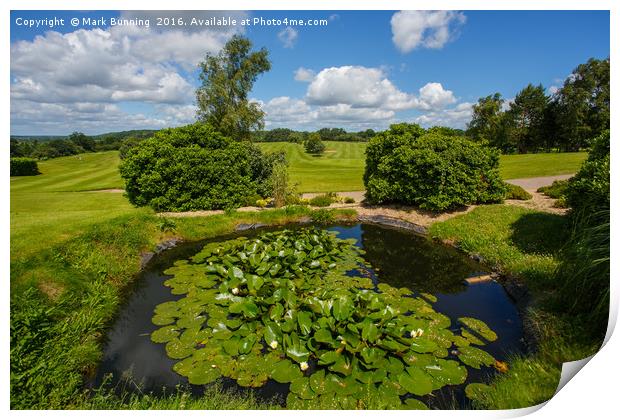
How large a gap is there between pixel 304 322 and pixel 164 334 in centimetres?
284

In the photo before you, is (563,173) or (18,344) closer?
(18,344)

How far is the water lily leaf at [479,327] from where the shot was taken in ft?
20.6

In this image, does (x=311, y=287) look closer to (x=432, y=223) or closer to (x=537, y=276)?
(x=537, y=276)

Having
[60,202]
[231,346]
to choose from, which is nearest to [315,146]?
[60,202]

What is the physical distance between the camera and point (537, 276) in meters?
7.92

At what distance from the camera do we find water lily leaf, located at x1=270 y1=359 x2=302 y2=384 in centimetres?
490

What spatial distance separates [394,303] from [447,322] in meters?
1.20

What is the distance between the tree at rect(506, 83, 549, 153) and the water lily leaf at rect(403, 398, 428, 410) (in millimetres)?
56308

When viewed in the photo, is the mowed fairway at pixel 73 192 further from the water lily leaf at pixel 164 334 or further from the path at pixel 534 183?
the water lily leaf at pixel 164 334

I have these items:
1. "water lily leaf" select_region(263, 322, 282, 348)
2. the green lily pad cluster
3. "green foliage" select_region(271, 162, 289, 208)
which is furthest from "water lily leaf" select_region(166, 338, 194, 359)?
"green foliage" select_region(271, 162, 289, 208)

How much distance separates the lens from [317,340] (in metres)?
5.30

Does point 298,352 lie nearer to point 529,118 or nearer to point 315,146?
point 529,118

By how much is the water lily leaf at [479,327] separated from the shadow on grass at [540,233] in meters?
4.22
